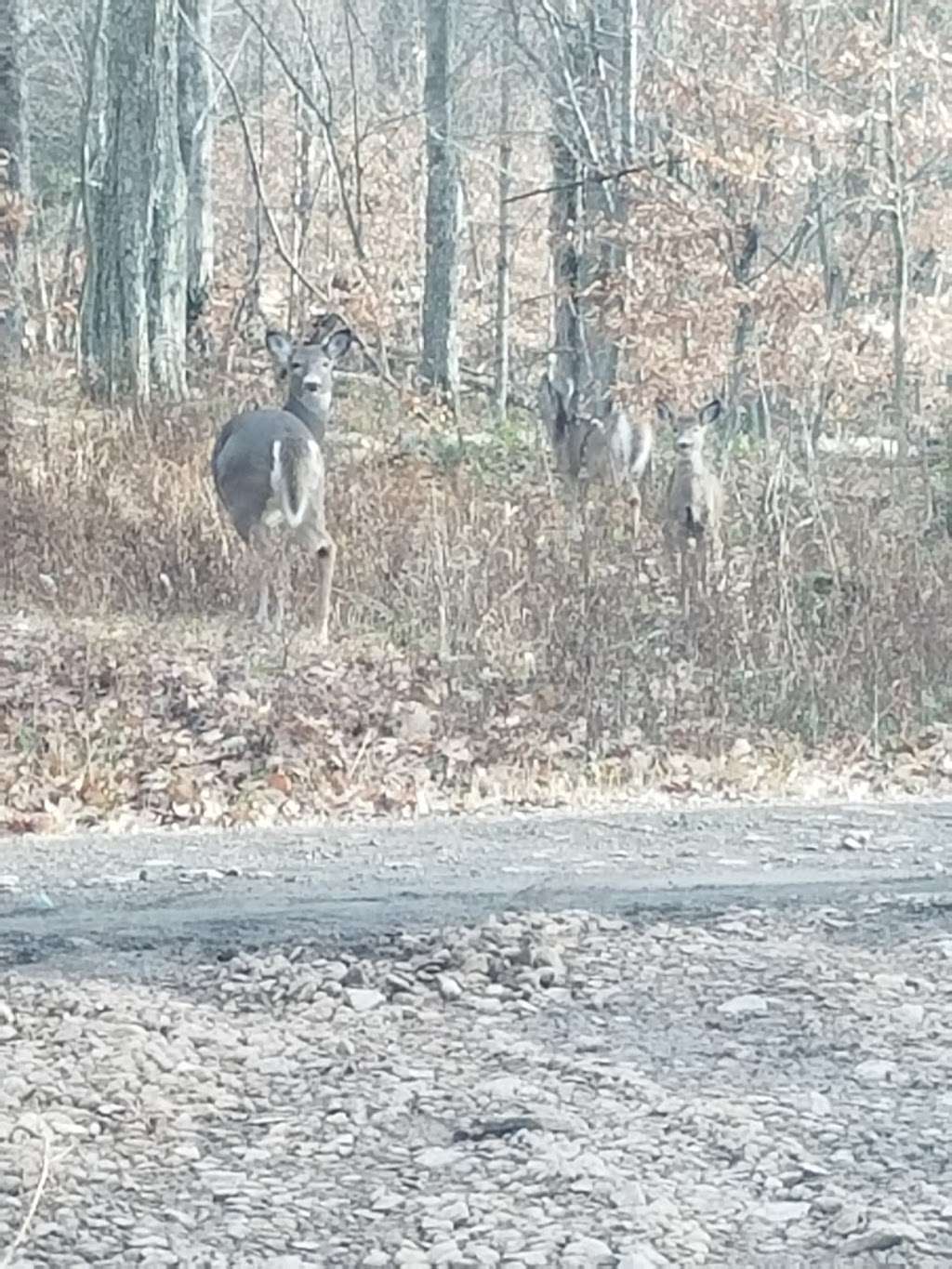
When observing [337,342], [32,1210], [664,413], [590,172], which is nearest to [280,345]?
[337,342]

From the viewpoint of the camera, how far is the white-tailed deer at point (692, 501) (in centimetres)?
1475

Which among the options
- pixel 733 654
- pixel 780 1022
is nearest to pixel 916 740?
pixel 733 654

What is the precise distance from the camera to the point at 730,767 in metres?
12.0

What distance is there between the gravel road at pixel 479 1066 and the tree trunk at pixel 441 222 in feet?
66.5

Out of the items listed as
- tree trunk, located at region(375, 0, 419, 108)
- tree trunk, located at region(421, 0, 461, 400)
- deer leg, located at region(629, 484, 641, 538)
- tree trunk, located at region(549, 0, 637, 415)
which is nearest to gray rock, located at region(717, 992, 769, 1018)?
deer leg, located at region(629, 484, 641, 538)

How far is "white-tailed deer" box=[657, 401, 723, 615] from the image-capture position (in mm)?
14749

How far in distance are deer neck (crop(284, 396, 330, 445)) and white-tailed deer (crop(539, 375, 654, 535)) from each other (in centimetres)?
215

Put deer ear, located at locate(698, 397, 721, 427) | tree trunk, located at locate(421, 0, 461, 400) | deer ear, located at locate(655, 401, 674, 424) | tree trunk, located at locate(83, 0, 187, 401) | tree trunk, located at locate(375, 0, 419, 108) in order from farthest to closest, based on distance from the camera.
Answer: tree trunk, located at locate(375, 0, 419, 108) → tree trunk, located at locate(421, 0, 461, 400) → tree trunk, located at locate(83, 0, 187, 401) → deer ear, located at locate(655, 401, 674, 424) → deer ear, located at locate(698, 397, 721, 427)

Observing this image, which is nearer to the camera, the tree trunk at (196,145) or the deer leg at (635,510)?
the deer leg at (635,510)

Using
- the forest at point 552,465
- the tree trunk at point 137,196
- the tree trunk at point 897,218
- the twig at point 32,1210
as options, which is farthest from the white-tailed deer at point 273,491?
the twig at point 32,1210

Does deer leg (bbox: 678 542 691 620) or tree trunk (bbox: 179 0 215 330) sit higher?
tree trunk (bbox: 179 0 215 330)

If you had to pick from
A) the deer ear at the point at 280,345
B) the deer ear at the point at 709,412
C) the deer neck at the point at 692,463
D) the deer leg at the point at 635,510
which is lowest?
the deer leg at the point at 635,510

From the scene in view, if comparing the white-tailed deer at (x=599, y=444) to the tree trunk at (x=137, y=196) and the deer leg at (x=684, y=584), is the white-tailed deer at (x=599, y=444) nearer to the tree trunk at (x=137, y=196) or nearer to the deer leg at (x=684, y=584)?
the tree trunk at (x=137, y=196)

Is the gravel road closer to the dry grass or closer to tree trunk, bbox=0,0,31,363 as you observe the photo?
the dry grass
